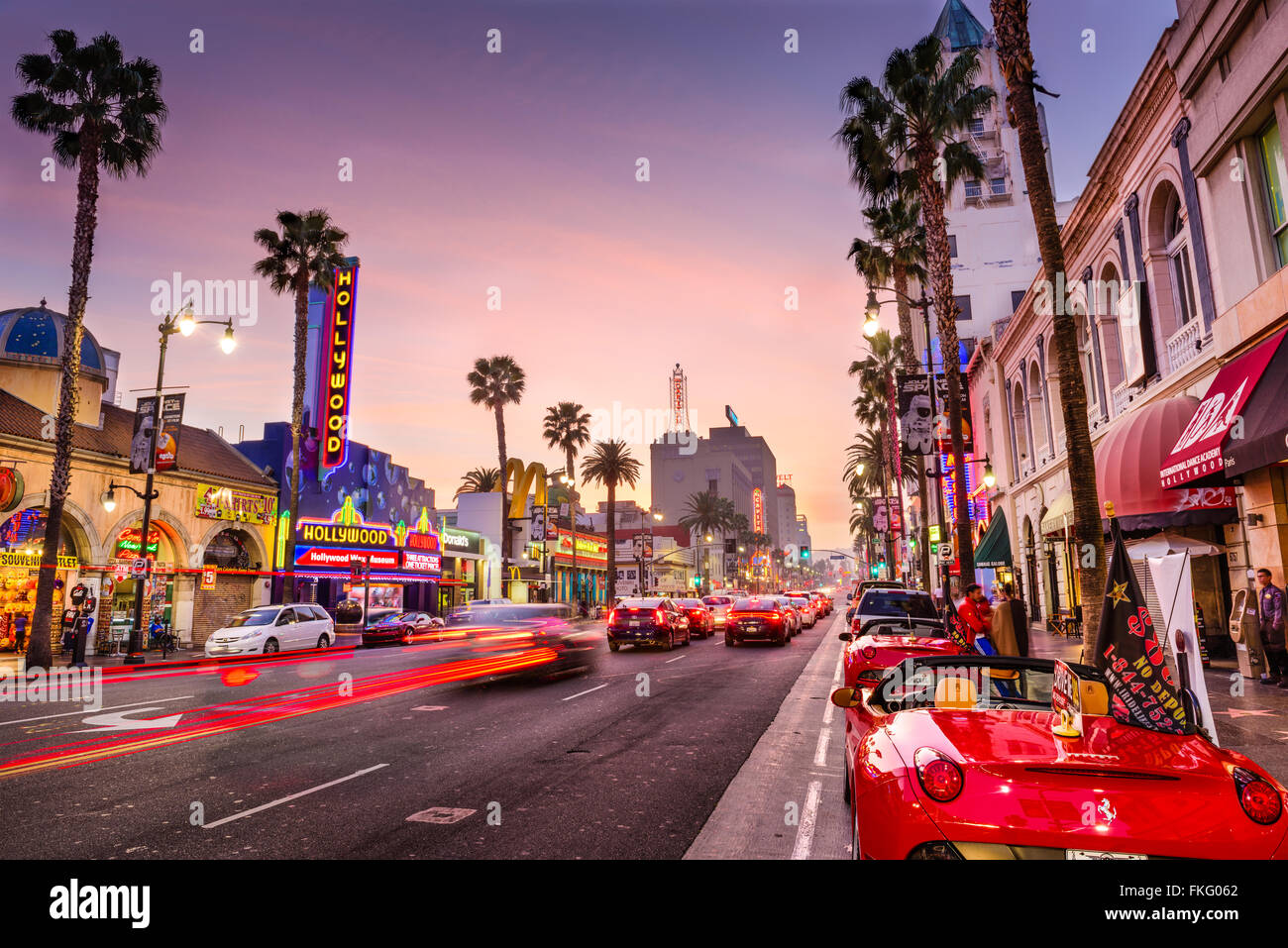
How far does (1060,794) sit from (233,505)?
35.4 m

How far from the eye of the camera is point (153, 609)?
95.2 feet

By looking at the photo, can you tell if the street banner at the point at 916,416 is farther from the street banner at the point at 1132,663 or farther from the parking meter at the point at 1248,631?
the street banner at the point at 1132,663

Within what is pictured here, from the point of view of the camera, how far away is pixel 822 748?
30.2ft

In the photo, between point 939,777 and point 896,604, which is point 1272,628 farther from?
point 939,777

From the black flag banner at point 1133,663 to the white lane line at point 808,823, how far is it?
227 cm

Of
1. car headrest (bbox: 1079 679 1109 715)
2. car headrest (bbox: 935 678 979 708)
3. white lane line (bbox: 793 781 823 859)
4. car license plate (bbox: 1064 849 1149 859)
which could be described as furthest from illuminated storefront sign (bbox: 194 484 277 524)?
car license plate (bbox: 1064 849 1149 859)

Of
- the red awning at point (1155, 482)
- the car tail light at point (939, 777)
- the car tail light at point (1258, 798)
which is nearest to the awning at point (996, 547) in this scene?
the red awning at point (1155, 482)

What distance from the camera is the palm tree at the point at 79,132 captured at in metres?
21.5

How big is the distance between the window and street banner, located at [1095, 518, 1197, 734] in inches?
411

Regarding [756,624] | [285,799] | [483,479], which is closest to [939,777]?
[285,799]

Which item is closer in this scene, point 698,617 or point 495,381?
point 698,617

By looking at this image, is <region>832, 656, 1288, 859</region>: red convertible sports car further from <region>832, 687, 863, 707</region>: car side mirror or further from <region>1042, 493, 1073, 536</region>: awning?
<region>1042, 493, 1073, 536</region>: awning

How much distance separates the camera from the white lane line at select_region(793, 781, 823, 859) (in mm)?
5328
